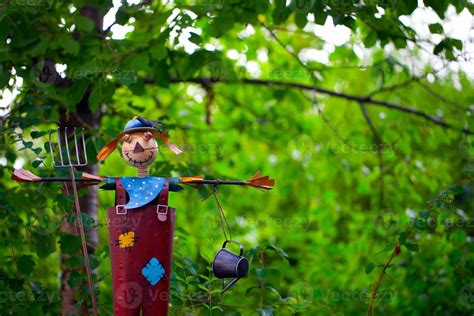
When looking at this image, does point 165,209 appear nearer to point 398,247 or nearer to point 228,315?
point 228,315

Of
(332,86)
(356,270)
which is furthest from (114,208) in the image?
(332,86)

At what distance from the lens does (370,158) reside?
242 inches

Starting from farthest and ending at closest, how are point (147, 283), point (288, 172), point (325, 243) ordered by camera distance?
point (325, 243) < point (288, 172) < point (147, 283)

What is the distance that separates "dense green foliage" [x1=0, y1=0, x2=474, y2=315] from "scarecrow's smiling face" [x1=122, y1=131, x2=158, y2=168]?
1.82 ft

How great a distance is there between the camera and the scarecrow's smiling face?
7.61ft

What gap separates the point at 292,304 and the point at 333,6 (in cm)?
139

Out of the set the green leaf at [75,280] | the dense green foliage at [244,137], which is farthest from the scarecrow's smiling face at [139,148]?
the green leaf at [75,280]

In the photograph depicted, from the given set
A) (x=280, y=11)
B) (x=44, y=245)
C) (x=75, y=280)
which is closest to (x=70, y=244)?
(x=75, y=280)

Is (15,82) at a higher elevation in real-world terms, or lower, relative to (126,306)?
higher

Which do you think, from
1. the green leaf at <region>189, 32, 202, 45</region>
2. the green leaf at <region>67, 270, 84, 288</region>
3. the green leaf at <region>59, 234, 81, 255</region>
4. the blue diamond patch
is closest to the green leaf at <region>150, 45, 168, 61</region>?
the green leaf at <region>189, 32, 202, 45</region>

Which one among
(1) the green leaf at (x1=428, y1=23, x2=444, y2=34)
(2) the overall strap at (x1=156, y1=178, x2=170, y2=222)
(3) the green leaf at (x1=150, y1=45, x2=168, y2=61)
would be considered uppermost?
(1) the green leaf at (x1=428, y1=23, x2=444, y2=34)

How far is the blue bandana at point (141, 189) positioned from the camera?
2219mm

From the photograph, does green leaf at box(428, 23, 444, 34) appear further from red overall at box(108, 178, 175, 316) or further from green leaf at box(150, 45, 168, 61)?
red overall at box(108, 178, 175, 316)

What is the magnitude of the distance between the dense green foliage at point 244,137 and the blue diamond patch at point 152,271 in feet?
1.41
